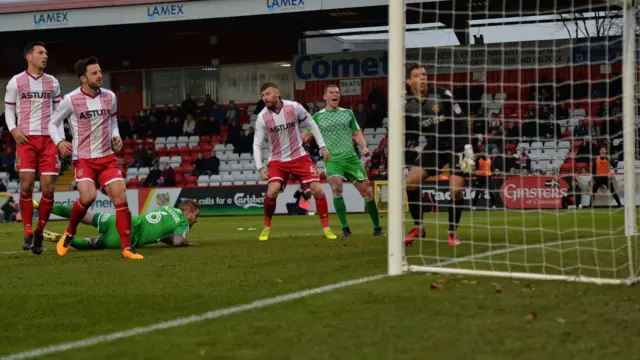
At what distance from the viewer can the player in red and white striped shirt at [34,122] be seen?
32.7 feet

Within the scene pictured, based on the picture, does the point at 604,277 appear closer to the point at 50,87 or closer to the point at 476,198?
the point at 50,87

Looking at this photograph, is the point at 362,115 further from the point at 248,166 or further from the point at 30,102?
the point at 30,102

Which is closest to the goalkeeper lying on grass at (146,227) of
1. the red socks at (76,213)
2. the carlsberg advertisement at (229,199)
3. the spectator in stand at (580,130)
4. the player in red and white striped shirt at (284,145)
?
the red socks at (76,213)

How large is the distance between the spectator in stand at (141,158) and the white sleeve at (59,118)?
65.5 feet

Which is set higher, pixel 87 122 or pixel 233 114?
pixel 233 114

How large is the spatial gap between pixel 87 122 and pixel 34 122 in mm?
1170

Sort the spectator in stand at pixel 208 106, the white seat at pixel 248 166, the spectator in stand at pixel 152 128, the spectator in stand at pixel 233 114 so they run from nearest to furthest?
the white seat at pixel 248 166, the spectator in stand at pixel 233 114, the spectator in stand at pixel 152 128, the spectator in stand at pixel 208 106

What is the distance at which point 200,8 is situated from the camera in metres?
27.0

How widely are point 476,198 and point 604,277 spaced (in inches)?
602

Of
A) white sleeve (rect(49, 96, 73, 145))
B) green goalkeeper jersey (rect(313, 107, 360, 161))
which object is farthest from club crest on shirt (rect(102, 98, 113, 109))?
green goalkeeper jersey (rect(313, 107, 360, 161))

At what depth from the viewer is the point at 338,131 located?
40.4 ft

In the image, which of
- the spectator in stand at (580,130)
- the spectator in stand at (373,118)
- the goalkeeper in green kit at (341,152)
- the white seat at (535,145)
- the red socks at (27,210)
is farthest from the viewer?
the spectator in stand at (373,118)

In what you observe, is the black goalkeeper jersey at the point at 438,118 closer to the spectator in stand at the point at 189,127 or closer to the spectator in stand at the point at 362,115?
the spectator in stand at the point at 362,115

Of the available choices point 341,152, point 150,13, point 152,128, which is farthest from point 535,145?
point 152,128
